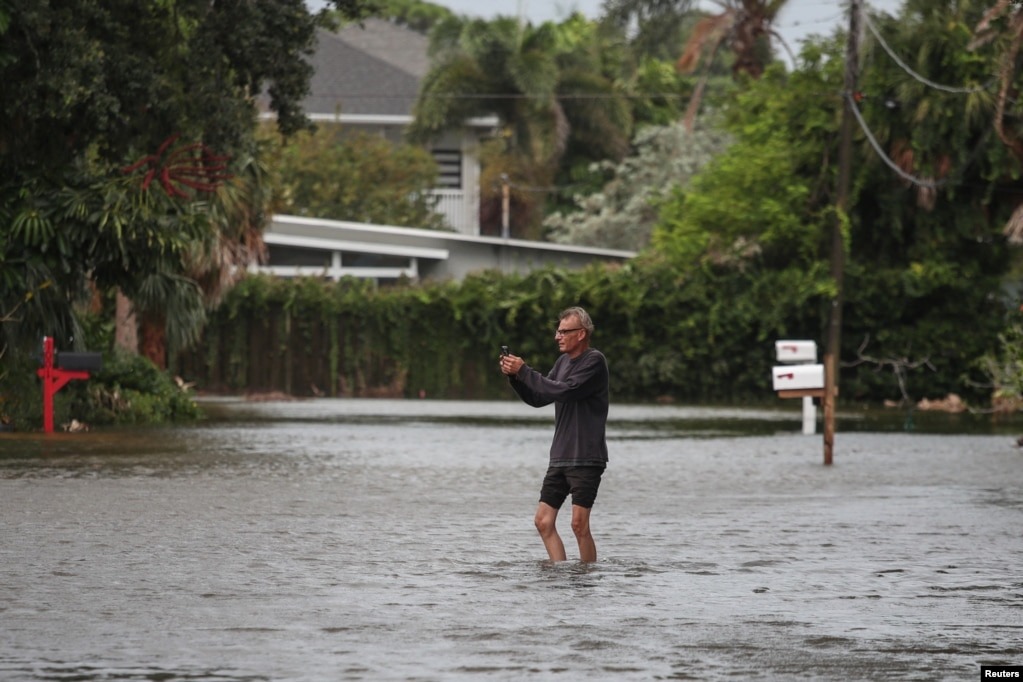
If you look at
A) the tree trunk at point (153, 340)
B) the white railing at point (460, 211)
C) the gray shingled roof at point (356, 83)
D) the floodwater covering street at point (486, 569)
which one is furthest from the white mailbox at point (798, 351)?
the gray shingled roof at point (356, 83)

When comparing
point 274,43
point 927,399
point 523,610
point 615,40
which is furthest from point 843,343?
point 523,610

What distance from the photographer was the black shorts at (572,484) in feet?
42.4

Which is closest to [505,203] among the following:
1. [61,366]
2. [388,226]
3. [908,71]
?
[388,226]

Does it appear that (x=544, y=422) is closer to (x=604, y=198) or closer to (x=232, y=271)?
(x=232, y=271)

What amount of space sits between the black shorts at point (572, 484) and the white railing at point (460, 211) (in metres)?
50.5

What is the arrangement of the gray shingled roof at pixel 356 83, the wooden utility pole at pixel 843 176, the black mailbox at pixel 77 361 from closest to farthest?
the black mailbox at pixel 77 361
the wooden utility pole at pixel 843 176
the gray shingled roof at pixel 356 83

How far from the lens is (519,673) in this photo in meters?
8.90

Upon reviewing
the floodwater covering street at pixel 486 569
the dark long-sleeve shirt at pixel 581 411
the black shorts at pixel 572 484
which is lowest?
the floodwater covering street at pixel 486 569

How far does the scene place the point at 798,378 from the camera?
25.7m

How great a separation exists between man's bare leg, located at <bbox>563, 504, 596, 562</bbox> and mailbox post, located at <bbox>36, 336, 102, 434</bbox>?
15527 millimetres

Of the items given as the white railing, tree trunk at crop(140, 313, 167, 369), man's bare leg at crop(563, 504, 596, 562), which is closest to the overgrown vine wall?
tree trunk at crop(140, 313, 167, 369)

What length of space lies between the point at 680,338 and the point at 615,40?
48.6 ft

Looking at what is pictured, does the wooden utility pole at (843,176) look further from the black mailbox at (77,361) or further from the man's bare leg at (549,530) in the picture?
the man's bare leg at (549,530)

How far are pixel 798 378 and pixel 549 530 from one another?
42.8ft
